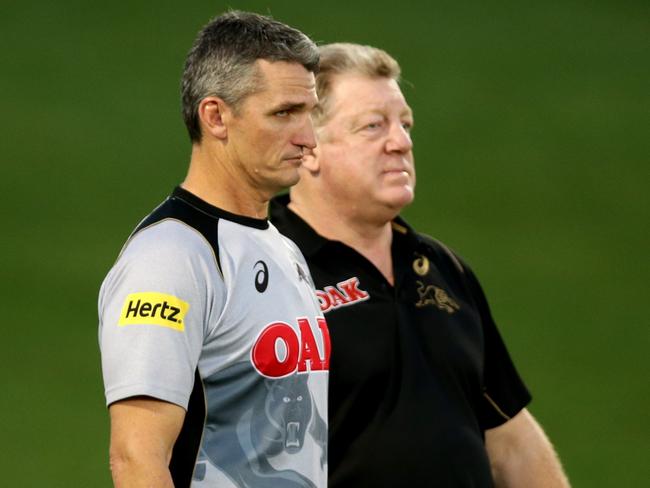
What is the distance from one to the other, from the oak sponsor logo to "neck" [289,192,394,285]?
795 millimetres

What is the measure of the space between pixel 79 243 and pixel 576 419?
247 cm

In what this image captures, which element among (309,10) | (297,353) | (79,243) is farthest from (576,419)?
(297,353)

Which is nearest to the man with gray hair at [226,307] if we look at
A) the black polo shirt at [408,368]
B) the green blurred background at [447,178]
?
the black polo shirt at [408,368]

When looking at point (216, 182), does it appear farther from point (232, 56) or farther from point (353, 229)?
point (353, 229)

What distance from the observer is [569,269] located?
6383 mm

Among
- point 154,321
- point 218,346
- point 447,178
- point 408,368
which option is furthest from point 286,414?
point 447,178

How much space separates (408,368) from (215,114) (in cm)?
94

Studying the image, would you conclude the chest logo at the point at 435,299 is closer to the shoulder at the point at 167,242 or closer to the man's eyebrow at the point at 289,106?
the man's eyebrow at the point at 289,106

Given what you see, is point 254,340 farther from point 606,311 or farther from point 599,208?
point 599,208

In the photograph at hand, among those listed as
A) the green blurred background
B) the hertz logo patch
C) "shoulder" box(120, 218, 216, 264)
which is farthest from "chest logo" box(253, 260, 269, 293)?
the green blurred background

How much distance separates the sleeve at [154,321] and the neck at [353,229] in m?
1.06

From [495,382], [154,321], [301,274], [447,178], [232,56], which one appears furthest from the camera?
[447,178]

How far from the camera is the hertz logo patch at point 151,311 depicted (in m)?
2.21

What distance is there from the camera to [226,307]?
7.60ft
